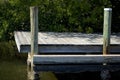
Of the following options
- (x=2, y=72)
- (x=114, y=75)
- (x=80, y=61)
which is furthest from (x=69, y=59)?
(x=2, y=72)

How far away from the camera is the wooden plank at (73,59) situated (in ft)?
26.1

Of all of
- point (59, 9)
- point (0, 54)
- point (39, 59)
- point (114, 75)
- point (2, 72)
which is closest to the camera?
point (39, 59)

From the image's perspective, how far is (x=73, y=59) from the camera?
317 inches

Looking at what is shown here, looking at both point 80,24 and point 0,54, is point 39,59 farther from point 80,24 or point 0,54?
point 0,54

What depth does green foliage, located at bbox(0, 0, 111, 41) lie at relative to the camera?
13.6m

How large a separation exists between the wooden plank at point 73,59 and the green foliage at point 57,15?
5.43m

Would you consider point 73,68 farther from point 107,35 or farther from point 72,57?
point 107,35

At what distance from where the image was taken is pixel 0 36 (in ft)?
44.9

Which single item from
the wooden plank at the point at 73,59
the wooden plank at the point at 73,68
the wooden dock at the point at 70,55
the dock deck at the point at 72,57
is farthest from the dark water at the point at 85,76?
the wooden plank at the point at 73,59

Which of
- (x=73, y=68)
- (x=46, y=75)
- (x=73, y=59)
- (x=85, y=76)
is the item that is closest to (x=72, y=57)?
(x=73, y=59)

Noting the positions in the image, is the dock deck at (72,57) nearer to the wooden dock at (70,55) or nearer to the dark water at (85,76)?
the wooden dock at (70,55)

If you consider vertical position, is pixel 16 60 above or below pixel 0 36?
below

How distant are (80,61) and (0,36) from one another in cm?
624

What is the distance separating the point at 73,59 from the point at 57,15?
19.4ft
